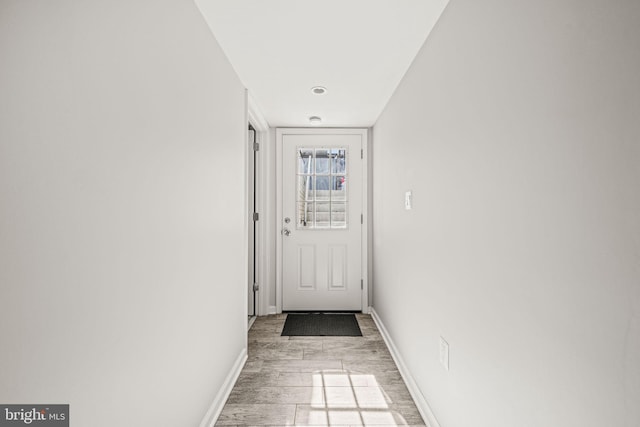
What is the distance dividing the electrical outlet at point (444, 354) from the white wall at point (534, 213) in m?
0.05

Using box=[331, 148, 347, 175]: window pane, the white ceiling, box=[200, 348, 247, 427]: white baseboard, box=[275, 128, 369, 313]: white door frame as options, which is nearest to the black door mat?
box=[275, 128, 369, 313]: white door frame

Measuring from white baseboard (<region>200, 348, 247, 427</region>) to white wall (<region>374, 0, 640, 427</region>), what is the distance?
1197mm

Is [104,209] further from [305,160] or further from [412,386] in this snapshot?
[305,160]

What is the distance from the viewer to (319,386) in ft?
7.93

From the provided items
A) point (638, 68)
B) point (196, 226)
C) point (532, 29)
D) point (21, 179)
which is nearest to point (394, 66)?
point (532, 29)

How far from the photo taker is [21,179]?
30.8 inches

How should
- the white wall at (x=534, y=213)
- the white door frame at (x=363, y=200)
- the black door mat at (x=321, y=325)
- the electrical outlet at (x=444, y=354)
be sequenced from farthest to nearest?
the white door frame at (x=363, y=200) → the black door mat at (x=321, y=325) → the electrical outlet at (x=444, y=354) → the white wall at (x=534, y=213)

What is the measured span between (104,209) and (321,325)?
2.98m

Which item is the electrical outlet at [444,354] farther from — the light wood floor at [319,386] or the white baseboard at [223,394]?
the white baseboard at [223,394]

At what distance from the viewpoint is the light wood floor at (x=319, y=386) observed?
6.78 ft

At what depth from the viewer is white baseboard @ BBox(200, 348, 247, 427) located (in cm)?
193

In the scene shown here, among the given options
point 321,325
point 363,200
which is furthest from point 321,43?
point 321,325

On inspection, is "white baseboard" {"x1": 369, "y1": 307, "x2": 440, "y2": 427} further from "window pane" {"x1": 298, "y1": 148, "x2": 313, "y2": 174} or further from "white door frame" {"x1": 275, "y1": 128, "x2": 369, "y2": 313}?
"window pane" {"x1": 298, "y1": 148, "x2": 313, "y2": 174}

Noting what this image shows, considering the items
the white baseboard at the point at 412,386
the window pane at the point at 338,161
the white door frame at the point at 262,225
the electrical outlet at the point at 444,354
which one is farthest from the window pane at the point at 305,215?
the electrical outlet at the point at 444,354
